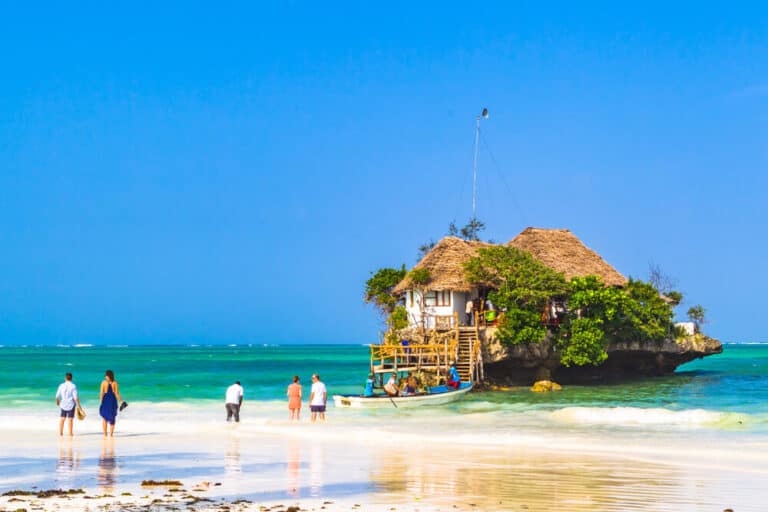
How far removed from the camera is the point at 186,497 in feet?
37.7

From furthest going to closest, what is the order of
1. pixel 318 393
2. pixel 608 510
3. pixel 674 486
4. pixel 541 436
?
1. pixel 318 393
2. pixel 541 436
3. pixel 674 486
4. pixel 608 510

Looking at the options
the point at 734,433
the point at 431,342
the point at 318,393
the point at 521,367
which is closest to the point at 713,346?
the point at 521,367

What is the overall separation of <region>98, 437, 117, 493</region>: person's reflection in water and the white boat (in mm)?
12548

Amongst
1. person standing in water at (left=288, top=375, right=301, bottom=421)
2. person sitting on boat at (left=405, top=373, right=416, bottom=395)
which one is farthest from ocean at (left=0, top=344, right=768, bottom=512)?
person sitting on boat at (left=405, top=373, right=416, bottom=395)

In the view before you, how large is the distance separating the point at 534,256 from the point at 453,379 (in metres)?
10.8

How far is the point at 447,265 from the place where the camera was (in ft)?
130

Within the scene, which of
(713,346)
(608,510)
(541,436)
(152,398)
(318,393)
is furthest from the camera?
(713,346)

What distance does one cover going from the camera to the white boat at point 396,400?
3058cm

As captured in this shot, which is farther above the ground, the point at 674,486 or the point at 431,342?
the point at 431,342

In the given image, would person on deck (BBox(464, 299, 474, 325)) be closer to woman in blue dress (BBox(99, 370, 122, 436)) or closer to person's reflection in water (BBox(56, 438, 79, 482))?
woman in blue dress (BBox(99, 370, 122, 436))

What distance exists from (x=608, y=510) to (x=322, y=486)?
393 centimetres

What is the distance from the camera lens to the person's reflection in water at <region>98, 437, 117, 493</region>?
12484mm

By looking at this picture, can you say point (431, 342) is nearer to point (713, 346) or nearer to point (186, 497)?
point (713, 346)

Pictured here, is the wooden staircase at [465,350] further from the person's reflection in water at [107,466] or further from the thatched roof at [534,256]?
the person's reflection in water at [107,466]
